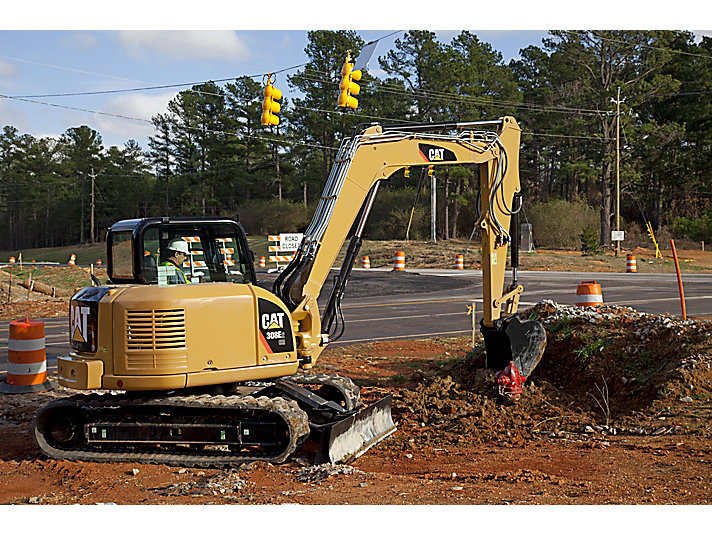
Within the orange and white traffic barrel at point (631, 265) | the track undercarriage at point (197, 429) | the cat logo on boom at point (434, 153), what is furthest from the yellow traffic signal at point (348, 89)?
the orange and white traffic barrel at point (631, 265)

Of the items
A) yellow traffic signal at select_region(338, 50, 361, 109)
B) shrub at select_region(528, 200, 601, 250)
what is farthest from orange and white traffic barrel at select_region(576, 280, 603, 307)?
shrub at select_region(528, 200, 601, 250)

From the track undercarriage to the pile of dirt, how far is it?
3.60ft

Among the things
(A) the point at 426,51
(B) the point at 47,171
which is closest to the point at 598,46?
(A) the point at 426,51

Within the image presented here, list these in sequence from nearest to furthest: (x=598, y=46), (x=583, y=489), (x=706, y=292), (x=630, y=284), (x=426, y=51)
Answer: (x=583, y=489) → (x=706, y=292) → (x=630, y=284) → (x=598, y=46) → (x=426, y=51)

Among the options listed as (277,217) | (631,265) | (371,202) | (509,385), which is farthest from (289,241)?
(277,217)

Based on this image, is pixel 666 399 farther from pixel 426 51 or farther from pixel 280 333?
pixel 426 51

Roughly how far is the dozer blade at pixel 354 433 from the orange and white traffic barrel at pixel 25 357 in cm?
504

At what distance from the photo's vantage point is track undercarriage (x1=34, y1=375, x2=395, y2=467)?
6.98 meters

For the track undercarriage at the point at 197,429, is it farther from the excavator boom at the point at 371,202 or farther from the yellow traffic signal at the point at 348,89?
the yellow traffic signal at the point at 348,89

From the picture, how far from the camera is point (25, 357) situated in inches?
401

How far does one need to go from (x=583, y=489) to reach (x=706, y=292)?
21.6m

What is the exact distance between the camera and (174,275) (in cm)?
743

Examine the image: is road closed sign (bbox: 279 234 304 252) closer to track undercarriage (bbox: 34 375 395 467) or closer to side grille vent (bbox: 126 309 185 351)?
track undercarriage (bbox: 34 375 395 467)

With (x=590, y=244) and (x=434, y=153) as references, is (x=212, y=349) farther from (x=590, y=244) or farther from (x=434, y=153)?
(x=590, y=244)
